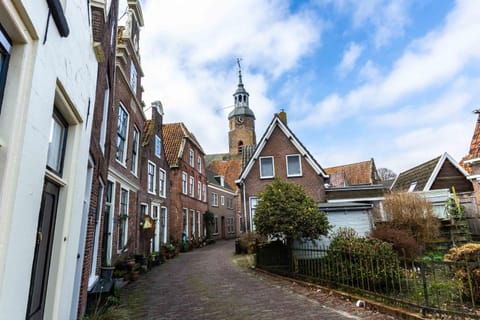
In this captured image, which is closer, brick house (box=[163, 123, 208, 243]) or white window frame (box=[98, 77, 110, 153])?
white window frame (box=[98, 77, 110, 153])

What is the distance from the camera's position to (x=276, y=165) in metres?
18.8

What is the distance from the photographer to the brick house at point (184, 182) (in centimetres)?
2080

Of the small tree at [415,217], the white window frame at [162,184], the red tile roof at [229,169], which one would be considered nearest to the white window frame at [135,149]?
the white window frame at [162,184]

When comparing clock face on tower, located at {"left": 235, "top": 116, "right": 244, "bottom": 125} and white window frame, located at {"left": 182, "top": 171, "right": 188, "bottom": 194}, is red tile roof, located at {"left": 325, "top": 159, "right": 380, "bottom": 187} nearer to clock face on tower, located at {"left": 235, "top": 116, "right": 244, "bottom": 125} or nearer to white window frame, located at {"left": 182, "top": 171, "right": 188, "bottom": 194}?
white window frame, located at {"left": 182, "top": 171, "right": 188, "bottom": 194}

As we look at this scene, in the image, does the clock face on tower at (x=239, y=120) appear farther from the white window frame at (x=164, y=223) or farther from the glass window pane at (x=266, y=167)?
the white window frame at (x=164, y=223)

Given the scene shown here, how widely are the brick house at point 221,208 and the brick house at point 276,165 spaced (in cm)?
1238

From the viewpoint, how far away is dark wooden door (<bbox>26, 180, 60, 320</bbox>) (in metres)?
2.91

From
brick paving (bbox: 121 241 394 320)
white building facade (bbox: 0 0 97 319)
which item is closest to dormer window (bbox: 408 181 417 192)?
brick paving (bbox: 121 241 394 320)

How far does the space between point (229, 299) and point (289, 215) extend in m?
3.95

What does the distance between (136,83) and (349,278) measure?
40.6 ft

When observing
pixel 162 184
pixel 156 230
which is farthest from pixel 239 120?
pixel 156 230

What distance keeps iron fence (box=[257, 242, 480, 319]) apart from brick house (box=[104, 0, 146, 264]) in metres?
7.02

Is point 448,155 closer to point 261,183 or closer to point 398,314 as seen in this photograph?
point 261,183

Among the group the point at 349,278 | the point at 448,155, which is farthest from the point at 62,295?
the point at 448,155
